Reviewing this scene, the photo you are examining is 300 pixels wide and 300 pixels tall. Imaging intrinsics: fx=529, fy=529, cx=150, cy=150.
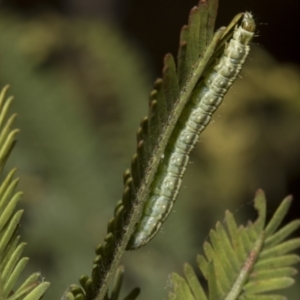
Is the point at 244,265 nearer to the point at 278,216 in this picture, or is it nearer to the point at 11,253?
the point at 278,216

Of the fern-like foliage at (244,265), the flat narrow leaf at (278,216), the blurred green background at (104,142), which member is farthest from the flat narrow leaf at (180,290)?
the blurred green background at (104,142)

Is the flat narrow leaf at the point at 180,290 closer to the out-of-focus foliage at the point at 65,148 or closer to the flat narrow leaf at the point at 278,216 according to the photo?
the flat narrow leaf at the point at 278,216

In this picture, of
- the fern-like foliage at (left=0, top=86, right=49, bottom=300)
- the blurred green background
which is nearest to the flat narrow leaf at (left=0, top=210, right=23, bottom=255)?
the fern-like foliage at (left=0, top=86, right=49, bottom=300)

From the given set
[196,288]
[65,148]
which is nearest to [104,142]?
[65,148]

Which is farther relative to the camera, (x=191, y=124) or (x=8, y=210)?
(x=191, y=124)

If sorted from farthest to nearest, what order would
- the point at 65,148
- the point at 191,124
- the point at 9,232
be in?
the point at 65,148
the point at 191,124
the point at 9,232

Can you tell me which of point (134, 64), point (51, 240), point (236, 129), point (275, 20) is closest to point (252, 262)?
point (51, 240)

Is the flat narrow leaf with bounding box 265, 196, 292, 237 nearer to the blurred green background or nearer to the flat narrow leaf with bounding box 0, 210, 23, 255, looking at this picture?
the flat narrow leaf with bounding box 0, 210, 23, 255
